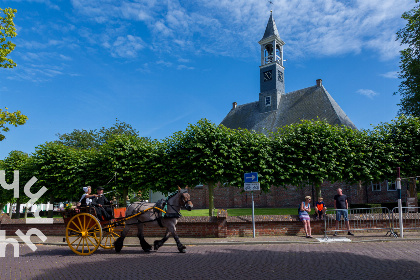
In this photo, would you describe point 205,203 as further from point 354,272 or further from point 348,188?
point 354,272

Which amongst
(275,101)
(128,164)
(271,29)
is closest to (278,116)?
(275,101)

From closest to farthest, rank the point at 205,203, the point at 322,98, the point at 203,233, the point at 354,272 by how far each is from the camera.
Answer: the point at 354,272, the point at 203,233, the point at 322,98, the point at 205,203

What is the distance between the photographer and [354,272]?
7.23m

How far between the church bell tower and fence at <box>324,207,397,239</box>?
108ft

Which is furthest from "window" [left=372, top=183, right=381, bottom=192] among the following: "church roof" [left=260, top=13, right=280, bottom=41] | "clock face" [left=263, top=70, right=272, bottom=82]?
"church roof" [left=260, top=13, right=280, bottom=41]

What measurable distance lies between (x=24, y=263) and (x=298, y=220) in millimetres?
10476

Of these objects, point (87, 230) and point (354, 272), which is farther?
point (87, 230)

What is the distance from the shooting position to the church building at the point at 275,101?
42312 millimetres

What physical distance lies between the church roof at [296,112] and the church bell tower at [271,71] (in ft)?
3.72

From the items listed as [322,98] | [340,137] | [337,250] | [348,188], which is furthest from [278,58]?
[337,250]

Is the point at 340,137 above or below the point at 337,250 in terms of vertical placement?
above

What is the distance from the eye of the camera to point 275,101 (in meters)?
46.9

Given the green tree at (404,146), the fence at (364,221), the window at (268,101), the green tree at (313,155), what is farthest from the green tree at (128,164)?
the window at (268,101)

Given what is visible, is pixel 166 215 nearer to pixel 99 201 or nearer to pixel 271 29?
pixel 99 201
